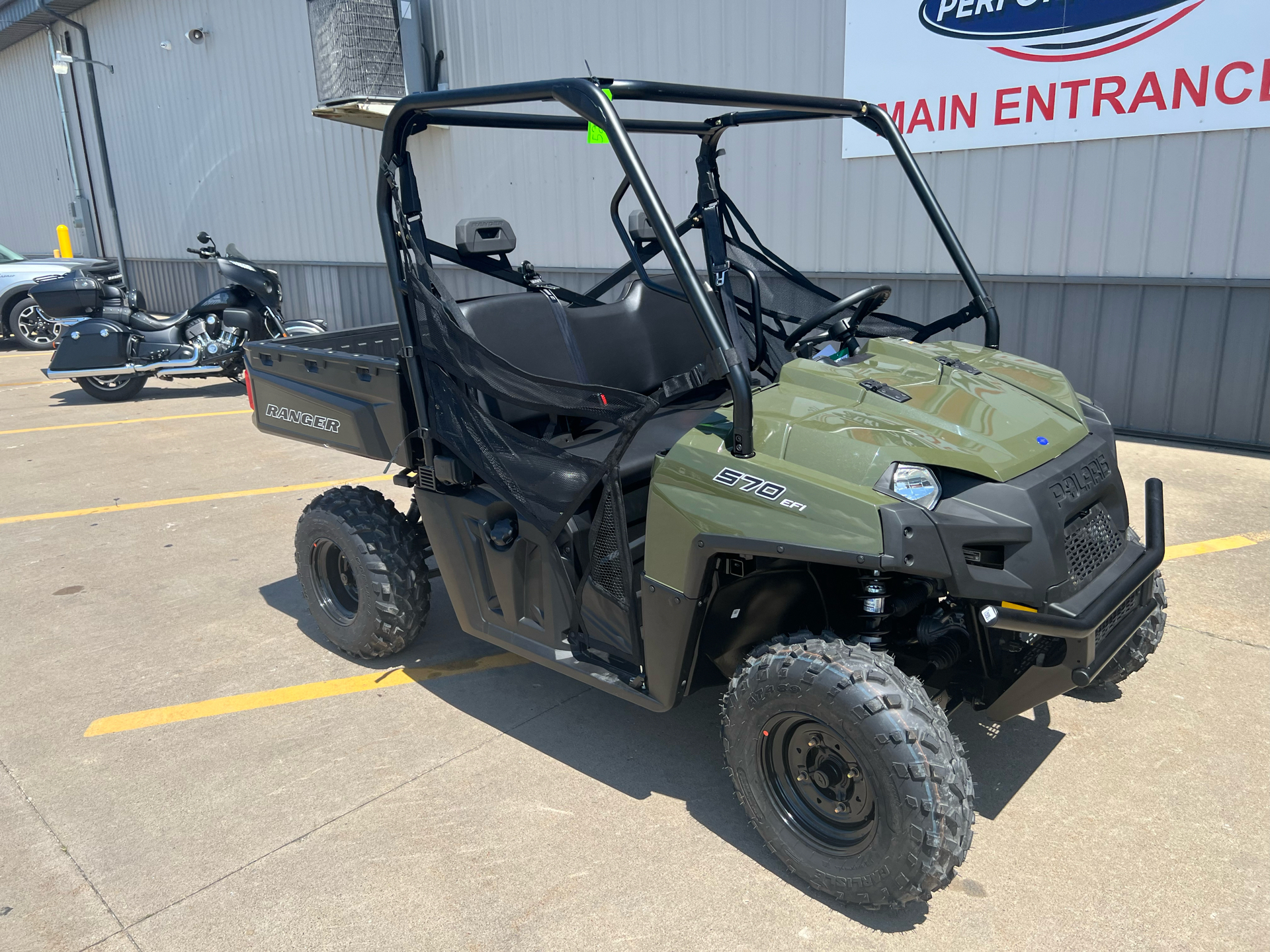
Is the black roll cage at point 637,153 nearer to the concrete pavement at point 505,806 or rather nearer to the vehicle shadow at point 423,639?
the vehicle shadow at point 423,639

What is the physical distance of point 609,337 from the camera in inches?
159

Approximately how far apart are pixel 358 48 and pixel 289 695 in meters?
8.53

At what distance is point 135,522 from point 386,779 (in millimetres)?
3460

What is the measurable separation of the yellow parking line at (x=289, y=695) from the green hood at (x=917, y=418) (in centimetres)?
164

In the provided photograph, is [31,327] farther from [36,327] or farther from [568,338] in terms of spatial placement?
[568,338]

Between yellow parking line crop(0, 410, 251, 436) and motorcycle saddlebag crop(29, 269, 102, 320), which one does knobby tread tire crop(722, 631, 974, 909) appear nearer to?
yellow parking line crop(0, 410, 251, 436)

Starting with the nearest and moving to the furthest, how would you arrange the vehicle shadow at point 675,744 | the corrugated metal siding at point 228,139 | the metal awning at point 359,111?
1. the vehicle shadow at point 675,744
2. the metal awning at point 359,111
3. the corrugated metal siding at point 228,139

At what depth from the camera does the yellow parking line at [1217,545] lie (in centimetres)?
462

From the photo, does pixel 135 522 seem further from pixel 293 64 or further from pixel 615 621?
pixel 293 64

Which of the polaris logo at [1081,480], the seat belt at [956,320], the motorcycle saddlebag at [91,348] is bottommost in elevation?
the motorcycle saddlebag at [91,348]

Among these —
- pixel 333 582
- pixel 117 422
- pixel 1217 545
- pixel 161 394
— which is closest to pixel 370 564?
pixel 333 582

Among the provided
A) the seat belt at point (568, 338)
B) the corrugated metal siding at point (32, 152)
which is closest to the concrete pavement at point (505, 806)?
the seat belt at point (568, 338)

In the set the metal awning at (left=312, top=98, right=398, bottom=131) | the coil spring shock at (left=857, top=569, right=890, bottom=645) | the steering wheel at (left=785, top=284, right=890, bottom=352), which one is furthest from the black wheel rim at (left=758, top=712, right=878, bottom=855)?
the metal awning at (left=312, top=98, right=398, bottom=131)

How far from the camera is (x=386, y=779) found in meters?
3.10
